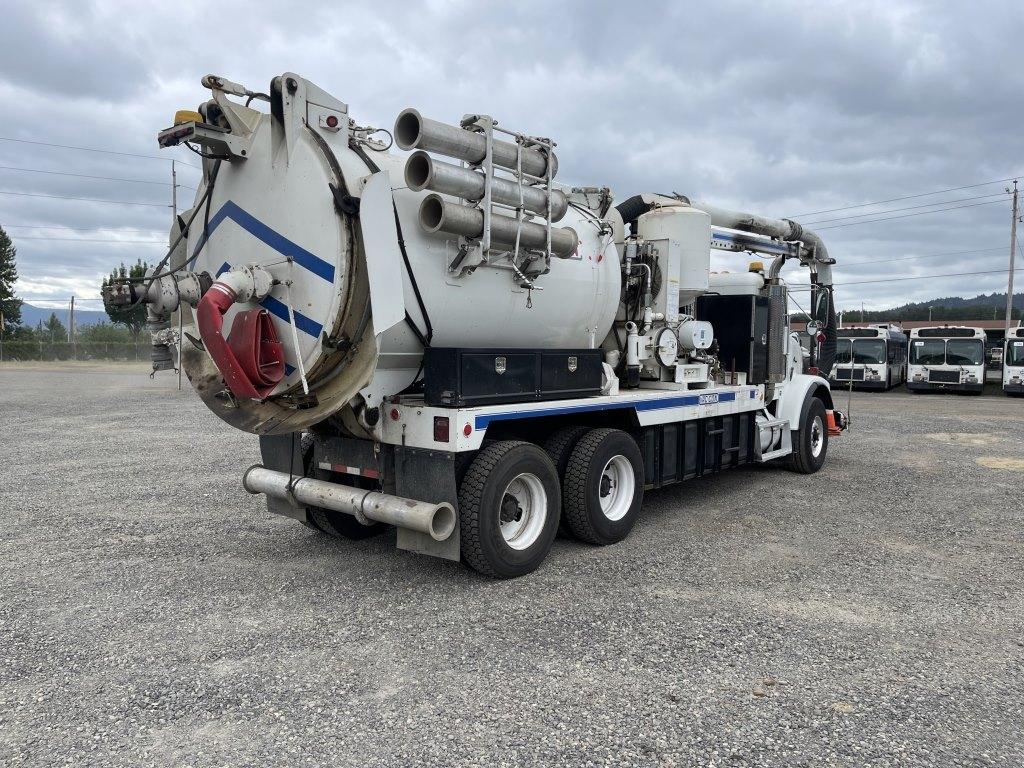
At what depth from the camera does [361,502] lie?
5.18m

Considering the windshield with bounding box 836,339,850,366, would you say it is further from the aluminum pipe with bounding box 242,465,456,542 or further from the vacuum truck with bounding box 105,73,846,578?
the aluminum pipe with bounding box 242,465,456,542

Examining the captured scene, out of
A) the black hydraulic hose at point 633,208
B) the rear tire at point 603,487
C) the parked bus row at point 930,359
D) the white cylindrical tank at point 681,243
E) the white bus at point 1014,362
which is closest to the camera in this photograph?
the rear tire at point 603,487

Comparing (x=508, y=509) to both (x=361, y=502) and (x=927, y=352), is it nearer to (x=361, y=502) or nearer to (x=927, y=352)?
(x=361, y=502)

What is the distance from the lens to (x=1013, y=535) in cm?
675

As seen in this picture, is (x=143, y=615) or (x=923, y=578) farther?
(x=923, y=578)

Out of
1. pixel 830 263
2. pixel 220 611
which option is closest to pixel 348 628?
pixel 220 611

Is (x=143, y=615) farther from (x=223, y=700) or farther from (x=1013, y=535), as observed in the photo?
(x=1013, y=535)

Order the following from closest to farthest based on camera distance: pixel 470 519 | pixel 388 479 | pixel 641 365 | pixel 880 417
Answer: pixel 470 519, pixel 388 479, pixel 641 365, pixel 880 417

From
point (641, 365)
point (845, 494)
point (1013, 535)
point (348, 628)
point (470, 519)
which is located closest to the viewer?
point (348, 628)

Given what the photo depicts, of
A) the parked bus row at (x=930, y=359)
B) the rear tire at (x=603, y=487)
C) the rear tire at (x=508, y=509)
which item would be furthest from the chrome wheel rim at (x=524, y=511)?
the parked bus row at (x=930, y=359)

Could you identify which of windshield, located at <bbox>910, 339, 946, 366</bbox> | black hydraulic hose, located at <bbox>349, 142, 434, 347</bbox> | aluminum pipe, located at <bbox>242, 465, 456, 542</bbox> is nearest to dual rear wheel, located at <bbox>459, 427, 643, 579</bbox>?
aluminum pipe, located at <bbox>242, 465, 456, 542</bbox>

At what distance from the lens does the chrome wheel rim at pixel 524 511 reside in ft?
18.0

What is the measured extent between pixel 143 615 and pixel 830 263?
9.79 metres

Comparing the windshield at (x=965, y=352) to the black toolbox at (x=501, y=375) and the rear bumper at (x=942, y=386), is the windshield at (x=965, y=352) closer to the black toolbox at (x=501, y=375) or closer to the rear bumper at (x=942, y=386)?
the rear bumper at (x=942, y=386)
